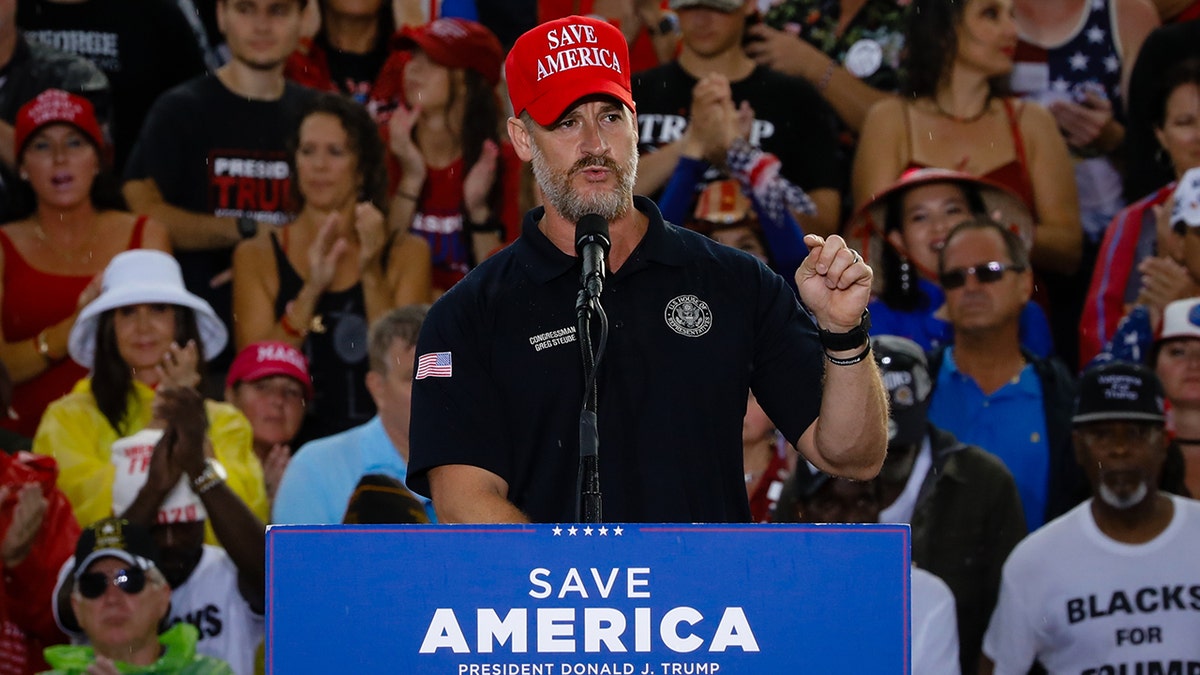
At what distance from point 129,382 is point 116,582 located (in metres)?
1.05

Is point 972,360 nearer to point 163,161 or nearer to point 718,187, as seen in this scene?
point 718,187

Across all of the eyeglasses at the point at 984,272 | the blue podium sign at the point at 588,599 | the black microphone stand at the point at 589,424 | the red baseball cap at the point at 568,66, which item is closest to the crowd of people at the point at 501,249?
the eyeglasses at the point at 984,272

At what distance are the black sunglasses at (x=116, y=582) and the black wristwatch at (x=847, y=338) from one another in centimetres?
325

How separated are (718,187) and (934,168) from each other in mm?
911

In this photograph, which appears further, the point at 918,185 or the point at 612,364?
the point at 918,185

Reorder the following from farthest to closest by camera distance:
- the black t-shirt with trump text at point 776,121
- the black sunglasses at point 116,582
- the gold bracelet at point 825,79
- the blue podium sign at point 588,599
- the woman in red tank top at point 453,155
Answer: the gold bracelet at point 825,79, the woman in red tank top at point 453,155, the black t-shirt with trump text at point 776,121, the black sunglasses at point 116,582, the blue podium sign at point 588,599

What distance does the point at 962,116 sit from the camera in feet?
22.7

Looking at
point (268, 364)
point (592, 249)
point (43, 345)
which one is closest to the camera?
point (592, 249)

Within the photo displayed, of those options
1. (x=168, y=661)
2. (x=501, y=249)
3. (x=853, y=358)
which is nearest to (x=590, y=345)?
(x=853, y=358)

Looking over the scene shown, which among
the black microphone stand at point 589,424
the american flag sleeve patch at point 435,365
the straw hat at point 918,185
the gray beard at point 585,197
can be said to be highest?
the straw hat at point 918,185

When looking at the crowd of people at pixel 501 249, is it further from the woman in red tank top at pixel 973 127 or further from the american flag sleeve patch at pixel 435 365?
the american flag sleeve patch at pixel 435 365

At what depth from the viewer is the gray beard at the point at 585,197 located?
3119 mm

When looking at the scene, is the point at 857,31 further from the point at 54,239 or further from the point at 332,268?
the point at 54,239

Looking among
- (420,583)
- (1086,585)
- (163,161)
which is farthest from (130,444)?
(420,583)
